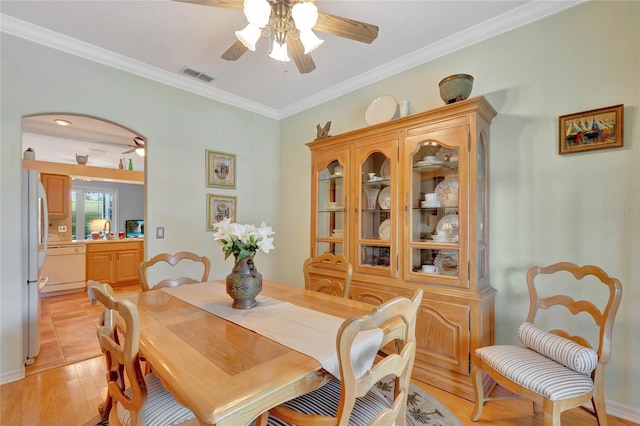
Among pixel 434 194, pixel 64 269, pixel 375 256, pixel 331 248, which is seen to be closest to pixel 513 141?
pixel 434 194

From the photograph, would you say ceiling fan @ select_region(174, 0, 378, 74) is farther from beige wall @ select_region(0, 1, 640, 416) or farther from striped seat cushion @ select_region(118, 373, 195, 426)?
striped seat cushion @ select_region(118, 373, 195, 426)

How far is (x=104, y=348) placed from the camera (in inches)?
45.1

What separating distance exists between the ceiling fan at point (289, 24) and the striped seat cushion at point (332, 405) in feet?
5.70

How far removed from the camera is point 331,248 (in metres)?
2.85

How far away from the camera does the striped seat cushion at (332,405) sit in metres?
1.11

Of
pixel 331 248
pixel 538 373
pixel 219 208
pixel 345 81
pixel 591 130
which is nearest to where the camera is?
pixel 538 373

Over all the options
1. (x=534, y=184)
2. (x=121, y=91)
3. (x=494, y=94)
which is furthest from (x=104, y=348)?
(x=494, y=94)

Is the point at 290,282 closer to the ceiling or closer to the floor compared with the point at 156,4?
closer to the floor

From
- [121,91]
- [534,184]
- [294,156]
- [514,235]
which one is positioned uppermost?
[121,91]

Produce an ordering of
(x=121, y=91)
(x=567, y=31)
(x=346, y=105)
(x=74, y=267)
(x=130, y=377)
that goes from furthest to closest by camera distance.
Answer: (x=74, y=267) → (x=346, y=105) → (x=121, y=91) → (x=567, y=31) → (x=130, y=377)

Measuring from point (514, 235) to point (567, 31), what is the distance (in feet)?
4.60

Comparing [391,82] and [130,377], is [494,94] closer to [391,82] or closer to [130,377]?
[391,82]

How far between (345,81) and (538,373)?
9.37 feet

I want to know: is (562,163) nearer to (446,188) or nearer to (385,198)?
(446,188)
